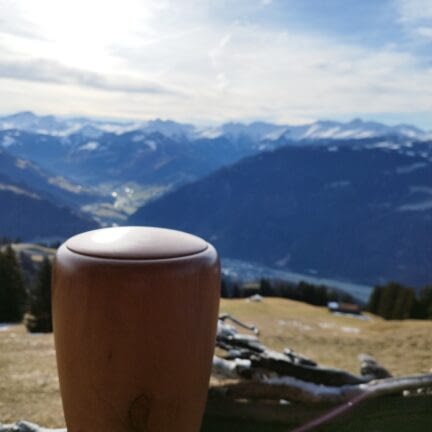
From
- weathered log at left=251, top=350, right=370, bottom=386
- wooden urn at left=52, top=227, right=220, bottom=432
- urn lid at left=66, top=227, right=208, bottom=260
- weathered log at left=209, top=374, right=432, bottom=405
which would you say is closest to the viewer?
wooden urn at left=52, top=227, right=220, bottom=432

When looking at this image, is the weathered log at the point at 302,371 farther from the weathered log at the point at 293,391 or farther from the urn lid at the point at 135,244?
the urn lid at the point at 135,244

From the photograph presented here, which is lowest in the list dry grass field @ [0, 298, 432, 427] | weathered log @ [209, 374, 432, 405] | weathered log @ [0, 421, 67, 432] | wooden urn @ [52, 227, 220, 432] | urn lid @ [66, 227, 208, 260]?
dry grass field @ [0, 298, 432, 427]

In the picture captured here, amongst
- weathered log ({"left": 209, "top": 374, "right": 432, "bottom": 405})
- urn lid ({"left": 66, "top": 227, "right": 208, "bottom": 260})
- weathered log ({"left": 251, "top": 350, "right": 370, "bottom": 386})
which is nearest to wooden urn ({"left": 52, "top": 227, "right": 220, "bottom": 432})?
urn lid ({"left": 66, "top": 227, "right": 208, "bottom": 260})

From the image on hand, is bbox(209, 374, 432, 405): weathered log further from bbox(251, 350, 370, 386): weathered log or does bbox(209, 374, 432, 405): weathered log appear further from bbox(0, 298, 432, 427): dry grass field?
bbox(0, 298, 432, 427): dry grass field

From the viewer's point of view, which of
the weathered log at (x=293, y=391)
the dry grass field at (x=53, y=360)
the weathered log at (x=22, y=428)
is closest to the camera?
the weathered log at (x=22, y=428)

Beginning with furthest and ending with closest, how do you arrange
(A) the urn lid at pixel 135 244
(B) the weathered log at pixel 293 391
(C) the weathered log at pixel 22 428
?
1. (B) the weathered log at pixel 293 391
2. (C) the weathered log at pixel 22 428
3. (A) the urn lid at pixel 135 244

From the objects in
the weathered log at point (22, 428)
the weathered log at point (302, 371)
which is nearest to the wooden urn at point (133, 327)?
the weathered log at point (22, 428)

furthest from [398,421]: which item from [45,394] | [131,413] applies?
[45,394]
